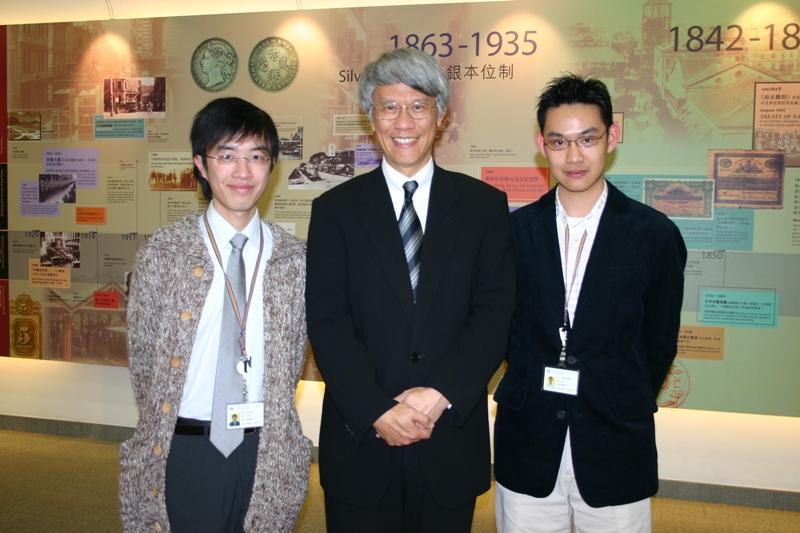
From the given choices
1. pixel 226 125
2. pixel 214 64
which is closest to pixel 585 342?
pixel 226 125

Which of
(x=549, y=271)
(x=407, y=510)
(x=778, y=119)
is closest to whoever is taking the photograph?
(x=407, y=510)

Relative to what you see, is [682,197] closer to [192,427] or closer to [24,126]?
[192,427]

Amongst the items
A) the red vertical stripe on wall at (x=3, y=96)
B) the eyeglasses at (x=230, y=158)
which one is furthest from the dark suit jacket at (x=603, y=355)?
the red vertical stripe on wall at (x=3, y=96)

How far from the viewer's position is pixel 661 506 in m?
4.04

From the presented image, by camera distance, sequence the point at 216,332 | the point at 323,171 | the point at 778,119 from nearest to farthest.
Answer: the point at 216,332
the point at 778,119
the point at 323,171

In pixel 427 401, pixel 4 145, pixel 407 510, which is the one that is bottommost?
pixel 407 510

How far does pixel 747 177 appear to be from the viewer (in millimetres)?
3793

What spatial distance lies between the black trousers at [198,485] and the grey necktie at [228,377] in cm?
4

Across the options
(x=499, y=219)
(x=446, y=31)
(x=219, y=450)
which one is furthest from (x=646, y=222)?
(x=446, y=31)

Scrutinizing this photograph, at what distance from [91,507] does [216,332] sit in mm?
2596

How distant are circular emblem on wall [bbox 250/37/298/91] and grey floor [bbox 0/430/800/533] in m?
2.71

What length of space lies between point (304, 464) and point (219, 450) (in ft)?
0.99

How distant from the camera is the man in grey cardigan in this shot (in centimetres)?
188

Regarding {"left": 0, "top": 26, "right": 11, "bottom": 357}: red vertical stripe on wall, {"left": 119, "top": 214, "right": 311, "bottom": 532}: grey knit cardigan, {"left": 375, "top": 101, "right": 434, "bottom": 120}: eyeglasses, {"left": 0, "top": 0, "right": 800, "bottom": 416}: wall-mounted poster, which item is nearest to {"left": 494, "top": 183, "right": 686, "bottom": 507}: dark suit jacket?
{"left": 375, "top": 101, "right": 434, "bottom": 120}: eyeglasses
